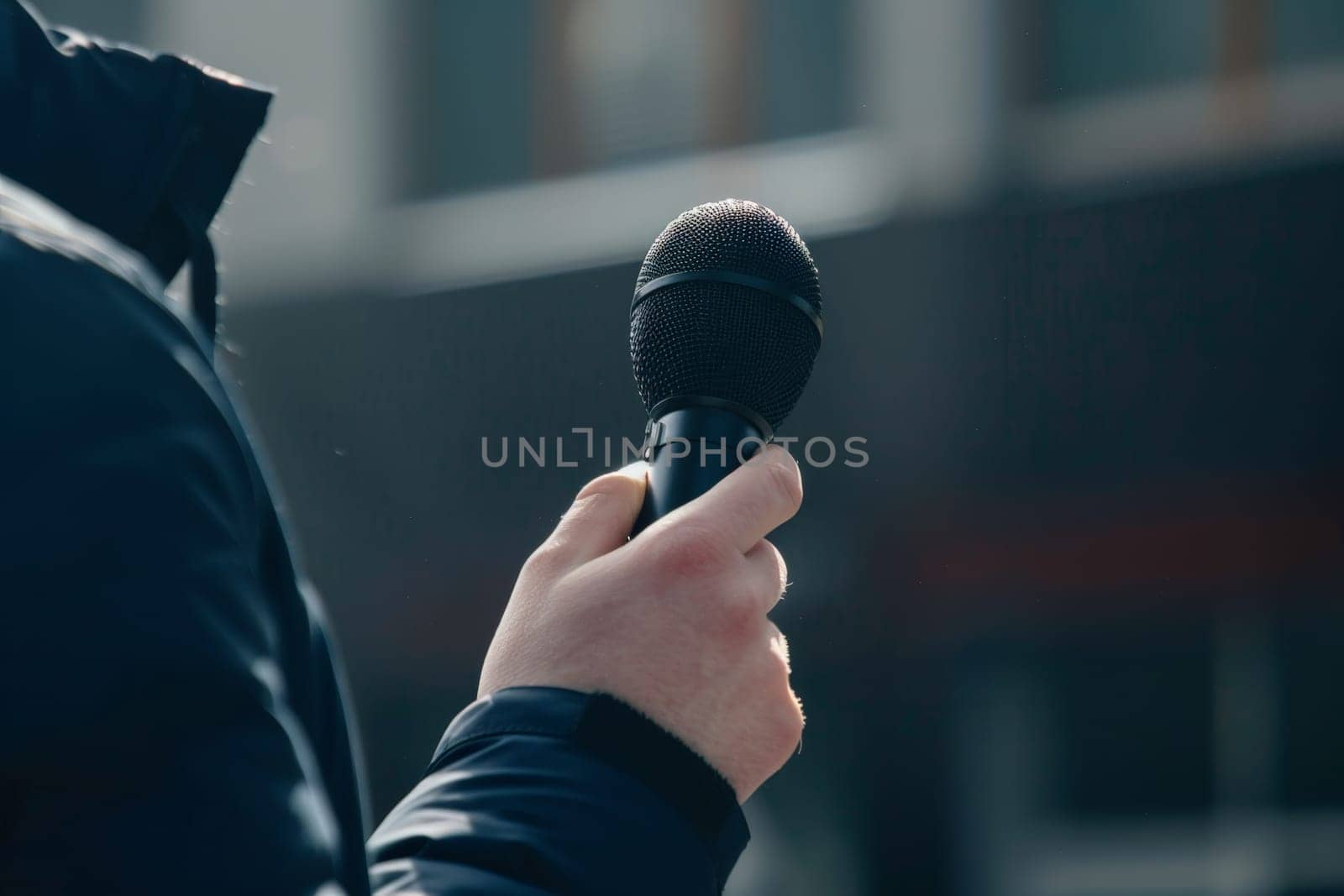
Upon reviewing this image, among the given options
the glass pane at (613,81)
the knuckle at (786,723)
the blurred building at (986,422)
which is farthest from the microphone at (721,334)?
the glass pane at (613,81)

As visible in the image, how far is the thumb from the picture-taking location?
766mm

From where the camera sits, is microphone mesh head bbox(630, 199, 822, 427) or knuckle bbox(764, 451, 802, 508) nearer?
knuckle bbox(764, 451, 802, 508)

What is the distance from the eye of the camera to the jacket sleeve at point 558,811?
2.11 ft

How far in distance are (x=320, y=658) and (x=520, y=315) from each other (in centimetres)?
410

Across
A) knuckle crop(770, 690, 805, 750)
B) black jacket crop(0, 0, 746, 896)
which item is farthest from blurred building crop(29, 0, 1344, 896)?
black jacket crop(0, 0, 746, 896)

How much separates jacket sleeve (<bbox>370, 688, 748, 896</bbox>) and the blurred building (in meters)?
2.90

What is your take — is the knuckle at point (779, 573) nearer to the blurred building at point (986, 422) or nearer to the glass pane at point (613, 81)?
the blurred building at point (986, 422)

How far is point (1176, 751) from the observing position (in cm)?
414

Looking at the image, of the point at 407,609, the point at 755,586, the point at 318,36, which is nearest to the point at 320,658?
the point at 755,586

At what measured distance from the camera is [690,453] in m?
0.83

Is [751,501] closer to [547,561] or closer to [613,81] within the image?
[547,561]

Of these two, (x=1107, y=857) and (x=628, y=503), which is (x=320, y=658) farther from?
(x=1107, y=857)

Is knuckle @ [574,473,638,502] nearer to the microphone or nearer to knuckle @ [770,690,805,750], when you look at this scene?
the microphone

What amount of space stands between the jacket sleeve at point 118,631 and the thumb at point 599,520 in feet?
1.02
